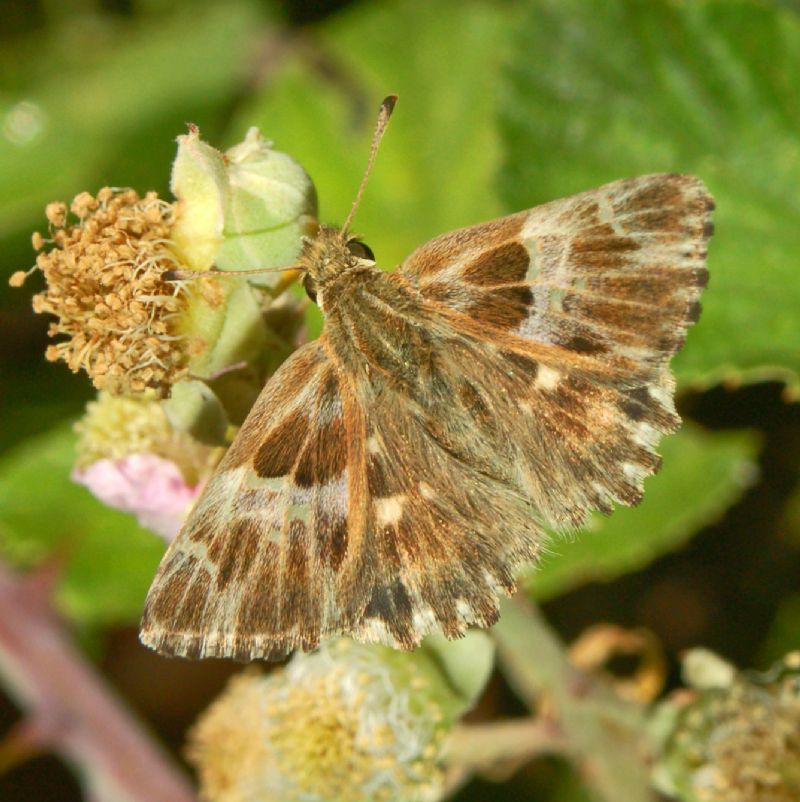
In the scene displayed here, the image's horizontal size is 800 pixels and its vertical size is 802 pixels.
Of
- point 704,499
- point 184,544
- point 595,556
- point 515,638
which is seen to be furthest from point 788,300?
point 184,544

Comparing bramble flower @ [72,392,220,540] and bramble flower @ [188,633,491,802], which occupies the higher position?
bramble flower @ [72,392,220,540]

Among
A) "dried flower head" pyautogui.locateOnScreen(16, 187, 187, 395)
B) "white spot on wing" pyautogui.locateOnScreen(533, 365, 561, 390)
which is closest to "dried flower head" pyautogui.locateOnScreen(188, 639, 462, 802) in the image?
"white spot on wing" pyautogui.locateOnScreen(533, 365, 561, 390)

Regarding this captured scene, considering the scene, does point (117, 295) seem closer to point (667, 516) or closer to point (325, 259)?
point (325, 259)

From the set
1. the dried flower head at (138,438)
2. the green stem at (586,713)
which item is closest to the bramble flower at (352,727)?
the green stem at (586,713)

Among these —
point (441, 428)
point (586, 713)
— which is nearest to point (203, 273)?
point (441, 428)

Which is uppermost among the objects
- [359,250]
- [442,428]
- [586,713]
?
[359,250]

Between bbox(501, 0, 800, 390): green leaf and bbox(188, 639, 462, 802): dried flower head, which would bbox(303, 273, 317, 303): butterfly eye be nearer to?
bbox(188, 639, 462, 802): dried flower head

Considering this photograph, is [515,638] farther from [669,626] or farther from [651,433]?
[669,626]
